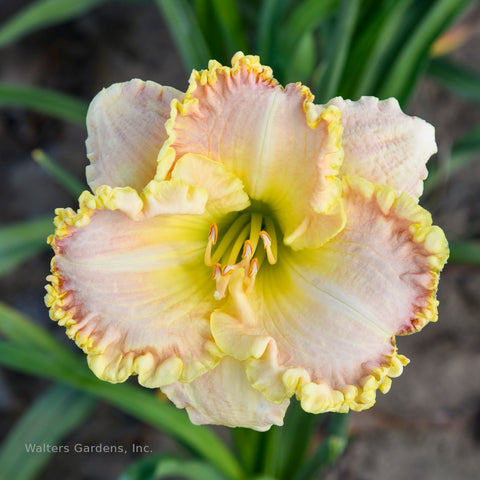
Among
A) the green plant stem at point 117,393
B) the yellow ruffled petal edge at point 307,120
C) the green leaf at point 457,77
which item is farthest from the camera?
the green leaf at point 457,77

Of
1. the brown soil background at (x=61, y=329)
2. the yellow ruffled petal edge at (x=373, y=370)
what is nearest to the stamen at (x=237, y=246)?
the yellow ruffled petal edge at (x=373, y=370)

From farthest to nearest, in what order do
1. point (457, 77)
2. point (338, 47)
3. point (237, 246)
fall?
point (457, 77) < point (338, 47) < point (237, 246)

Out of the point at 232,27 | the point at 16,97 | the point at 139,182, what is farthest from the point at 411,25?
the point at 16,97

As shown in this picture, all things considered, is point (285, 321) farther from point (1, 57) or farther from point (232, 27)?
point (1, 57)

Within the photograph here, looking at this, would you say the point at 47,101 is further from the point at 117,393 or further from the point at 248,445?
the point at 248,445

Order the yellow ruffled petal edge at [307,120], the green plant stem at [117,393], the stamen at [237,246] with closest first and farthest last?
the yellow ruffled petal edge at [307,120], the stamen at [237,246], the green plant stem at [117,393]

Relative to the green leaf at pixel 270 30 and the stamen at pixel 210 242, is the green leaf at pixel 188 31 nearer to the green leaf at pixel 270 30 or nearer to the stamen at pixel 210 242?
the green leaf at pixel 270 30

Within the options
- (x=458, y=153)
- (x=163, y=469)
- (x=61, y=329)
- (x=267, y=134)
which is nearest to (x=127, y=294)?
(x=267, y=134)
